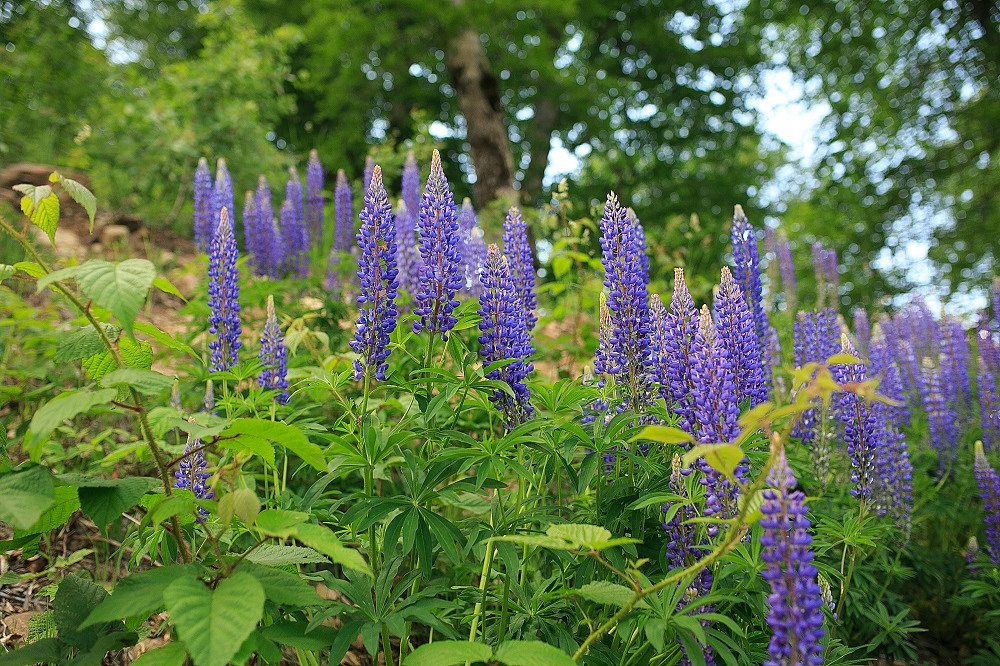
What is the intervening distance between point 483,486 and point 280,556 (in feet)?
2.00

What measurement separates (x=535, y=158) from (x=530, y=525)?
46.0 ft

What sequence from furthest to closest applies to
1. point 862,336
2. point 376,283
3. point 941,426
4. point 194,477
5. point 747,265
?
point 862,336
point 941,426
point 747,265
point 194,477
point 376,283

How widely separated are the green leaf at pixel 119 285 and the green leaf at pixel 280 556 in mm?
667

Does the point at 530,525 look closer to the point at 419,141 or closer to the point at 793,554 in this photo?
the point at 793,554

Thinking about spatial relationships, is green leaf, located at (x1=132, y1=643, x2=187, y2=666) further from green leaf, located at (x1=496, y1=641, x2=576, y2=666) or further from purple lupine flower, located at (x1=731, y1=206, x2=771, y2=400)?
purple lupine flower, located at (x1=731, y1=206, x2=771, y2=400)

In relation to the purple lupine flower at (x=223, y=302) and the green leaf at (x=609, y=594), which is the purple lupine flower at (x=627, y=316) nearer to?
the green leaf at (x=609, y=594)

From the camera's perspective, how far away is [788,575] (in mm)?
1373

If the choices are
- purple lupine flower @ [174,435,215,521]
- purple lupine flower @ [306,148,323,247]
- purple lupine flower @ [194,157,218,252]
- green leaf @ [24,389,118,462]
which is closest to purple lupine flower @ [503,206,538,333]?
purple lupine flower @ [174,435,215,521]

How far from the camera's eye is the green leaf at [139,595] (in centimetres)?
139

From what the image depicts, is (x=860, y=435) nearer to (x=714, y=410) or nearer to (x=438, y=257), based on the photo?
(x=714, y=410)

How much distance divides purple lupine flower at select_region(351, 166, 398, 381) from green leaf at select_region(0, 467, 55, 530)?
961mm

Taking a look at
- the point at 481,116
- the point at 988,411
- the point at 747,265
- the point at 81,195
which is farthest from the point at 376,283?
the point at 481,116

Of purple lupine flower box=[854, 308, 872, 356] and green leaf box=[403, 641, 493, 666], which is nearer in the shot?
green leaf box=[403, 641, 493, 666]

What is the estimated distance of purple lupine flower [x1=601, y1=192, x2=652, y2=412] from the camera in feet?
7.69
